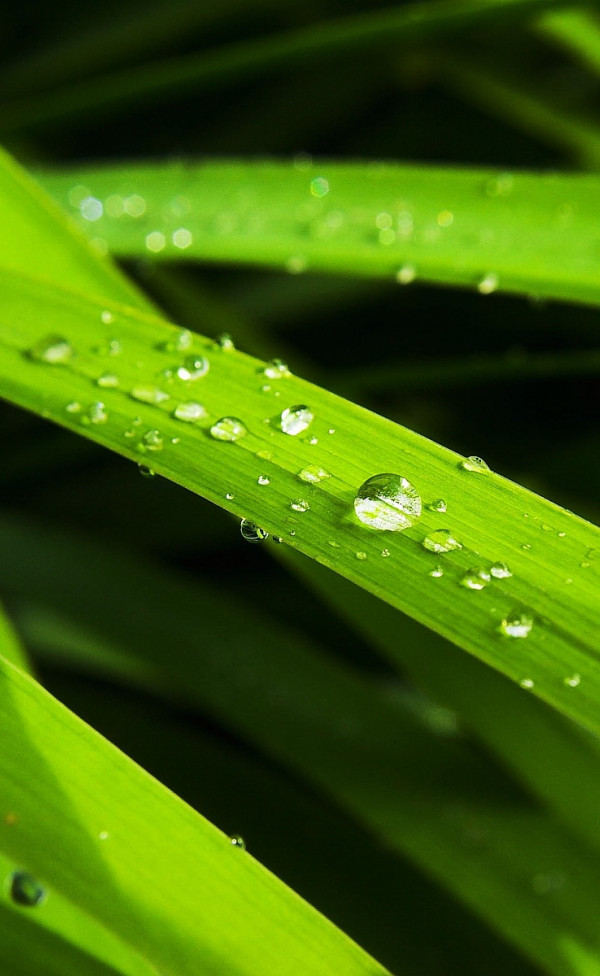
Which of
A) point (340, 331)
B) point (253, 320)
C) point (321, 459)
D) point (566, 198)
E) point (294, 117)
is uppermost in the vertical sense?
point (294, 117)

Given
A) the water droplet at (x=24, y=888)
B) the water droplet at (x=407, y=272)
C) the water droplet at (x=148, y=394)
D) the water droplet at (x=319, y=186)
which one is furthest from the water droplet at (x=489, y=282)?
the water droplet at (x=24, y=888)

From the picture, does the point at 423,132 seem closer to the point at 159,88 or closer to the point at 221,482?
the point at 159,88

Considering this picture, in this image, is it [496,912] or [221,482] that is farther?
[496,912]

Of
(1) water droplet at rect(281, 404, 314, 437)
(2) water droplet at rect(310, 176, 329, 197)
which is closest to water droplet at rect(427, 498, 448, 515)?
(1) water droplet at rect(281, 404, 314, 437)

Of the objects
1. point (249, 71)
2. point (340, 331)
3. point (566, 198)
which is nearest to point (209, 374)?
point (566, 198)

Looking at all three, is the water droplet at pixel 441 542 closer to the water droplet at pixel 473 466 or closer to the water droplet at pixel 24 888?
the water droplet at pixel 473 466

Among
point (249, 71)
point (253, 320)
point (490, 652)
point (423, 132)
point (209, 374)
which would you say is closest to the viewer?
point (490, 652)
